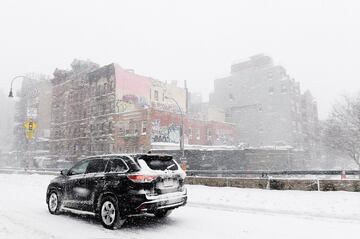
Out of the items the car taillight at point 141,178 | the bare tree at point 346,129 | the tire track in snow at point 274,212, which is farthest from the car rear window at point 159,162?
the bare tree at point 346,129

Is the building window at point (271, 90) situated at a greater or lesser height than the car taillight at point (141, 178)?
greater

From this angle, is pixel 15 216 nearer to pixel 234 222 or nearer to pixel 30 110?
pixel 234 222

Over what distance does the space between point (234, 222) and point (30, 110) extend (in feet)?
85.5

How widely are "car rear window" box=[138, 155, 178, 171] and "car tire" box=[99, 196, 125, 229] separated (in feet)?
3.95

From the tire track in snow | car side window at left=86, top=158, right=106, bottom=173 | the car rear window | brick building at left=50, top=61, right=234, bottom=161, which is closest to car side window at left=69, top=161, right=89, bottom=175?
car side window at left=86, top=158, right=106, bottom=173

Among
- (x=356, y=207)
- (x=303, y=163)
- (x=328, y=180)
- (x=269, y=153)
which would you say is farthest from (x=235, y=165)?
(x=356, y=207)

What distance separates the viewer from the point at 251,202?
1248cm

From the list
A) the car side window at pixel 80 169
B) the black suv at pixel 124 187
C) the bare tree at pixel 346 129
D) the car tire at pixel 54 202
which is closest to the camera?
the black suv at pixel 124 187

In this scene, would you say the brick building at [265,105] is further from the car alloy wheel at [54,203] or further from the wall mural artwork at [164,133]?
the car alloy wheel at [54,203]

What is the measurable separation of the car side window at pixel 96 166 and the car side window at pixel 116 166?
273 millimetres

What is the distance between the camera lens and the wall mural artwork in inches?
1722

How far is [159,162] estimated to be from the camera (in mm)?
8344

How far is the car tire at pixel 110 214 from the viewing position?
25.2 feet

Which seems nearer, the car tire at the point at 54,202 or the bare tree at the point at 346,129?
the car tire at the point at 54,202
